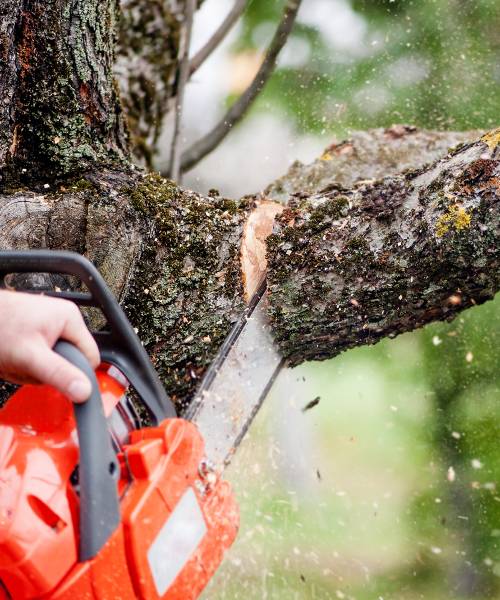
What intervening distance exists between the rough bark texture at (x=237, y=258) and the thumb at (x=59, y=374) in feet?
1.93

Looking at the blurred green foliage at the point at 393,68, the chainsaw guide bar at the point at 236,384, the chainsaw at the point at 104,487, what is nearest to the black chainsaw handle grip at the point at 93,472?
the chainsaw at the point at 104,487

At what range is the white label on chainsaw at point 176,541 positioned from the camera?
1157mm

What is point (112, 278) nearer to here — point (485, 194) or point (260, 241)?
point (260, 241)

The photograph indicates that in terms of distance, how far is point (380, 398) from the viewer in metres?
4.62

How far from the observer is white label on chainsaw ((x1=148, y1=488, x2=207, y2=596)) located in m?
1.16

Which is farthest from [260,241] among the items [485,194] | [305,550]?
[305,550]

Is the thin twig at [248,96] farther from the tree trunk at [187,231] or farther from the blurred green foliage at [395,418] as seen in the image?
the blurred green foliage at [395,418]

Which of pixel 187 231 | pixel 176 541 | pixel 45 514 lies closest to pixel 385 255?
pixel 187 231

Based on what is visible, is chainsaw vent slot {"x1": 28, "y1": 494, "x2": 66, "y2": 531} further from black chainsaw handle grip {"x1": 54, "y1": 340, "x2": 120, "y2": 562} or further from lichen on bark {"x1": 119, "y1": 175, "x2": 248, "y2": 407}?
lichen on bark {"x1": 119, "y1": 175, "x2": 248, "y2": 407}

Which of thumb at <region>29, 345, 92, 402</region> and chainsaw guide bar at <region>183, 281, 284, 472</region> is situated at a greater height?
thumb at <region>29, 345, 92, 402</region>

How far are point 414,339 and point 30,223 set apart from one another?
10.8 ft

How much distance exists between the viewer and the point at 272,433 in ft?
9.62

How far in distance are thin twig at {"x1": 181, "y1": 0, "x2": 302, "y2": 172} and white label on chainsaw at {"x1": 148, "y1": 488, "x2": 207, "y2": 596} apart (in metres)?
2.13

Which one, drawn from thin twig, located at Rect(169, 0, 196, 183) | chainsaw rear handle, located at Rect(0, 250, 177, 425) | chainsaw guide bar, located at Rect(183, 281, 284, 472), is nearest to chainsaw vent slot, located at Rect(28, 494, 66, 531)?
chainsaw rear handle, located at Rect(0, 250, 177, 425)
